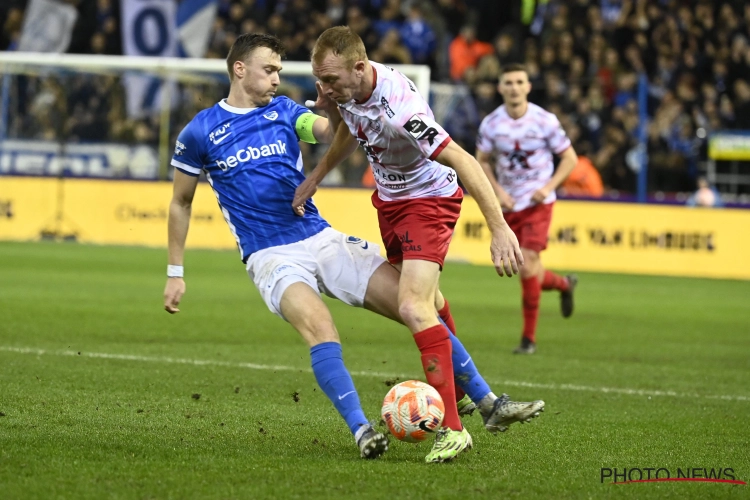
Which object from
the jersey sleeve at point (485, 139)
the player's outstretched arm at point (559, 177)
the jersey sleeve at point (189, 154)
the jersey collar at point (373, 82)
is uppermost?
the jersey collar at point (373, 82)

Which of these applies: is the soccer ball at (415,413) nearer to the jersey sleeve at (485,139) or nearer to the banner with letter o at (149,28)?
the jersey sleeve at (485,139)

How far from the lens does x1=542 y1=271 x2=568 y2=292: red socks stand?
11617 millimetres

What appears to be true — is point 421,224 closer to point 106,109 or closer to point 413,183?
point 413,183

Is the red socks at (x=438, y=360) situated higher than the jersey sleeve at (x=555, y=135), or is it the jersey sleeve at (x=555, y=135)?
the jersey sleeve at (x=555, y=135)

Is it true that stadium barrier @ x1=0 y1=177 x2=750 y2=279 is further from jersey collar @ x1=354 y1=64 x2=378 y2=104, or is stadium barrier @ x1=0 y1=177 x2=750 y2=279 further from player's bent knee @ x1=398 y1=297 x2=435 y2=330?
jersey collar @ x1=354 y1=64 x2=378 y2=104

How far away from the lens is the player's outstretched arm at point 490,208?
18.3ft

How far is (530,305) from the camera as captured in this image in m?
10.6

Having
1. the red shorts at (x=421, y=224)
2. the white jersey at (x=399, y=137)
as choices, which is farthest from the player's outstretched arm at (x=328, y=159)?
the red shorts at (x=421, y=224)

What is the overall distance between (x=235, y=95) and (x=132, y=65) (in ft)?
56.6

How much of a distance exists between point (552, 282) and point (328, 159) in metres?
5.78

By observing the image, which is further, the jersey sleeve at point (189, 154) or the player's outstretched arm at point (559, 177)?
the player's outstretched arm at point (559, 177)

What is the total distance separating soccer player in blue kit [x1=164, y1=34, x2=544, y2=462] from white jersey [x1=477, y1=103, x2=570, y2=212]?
4906 mm

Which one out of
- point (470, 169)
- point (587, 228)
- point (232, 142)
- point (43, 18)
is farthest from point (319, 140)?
point (43, 18)

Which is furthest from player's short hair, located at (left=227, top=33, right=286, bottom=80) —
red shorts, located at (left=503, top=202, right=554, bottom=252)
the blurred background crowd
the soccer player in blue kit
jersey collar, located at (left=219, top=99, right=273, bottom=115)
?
the blurred background crowd
